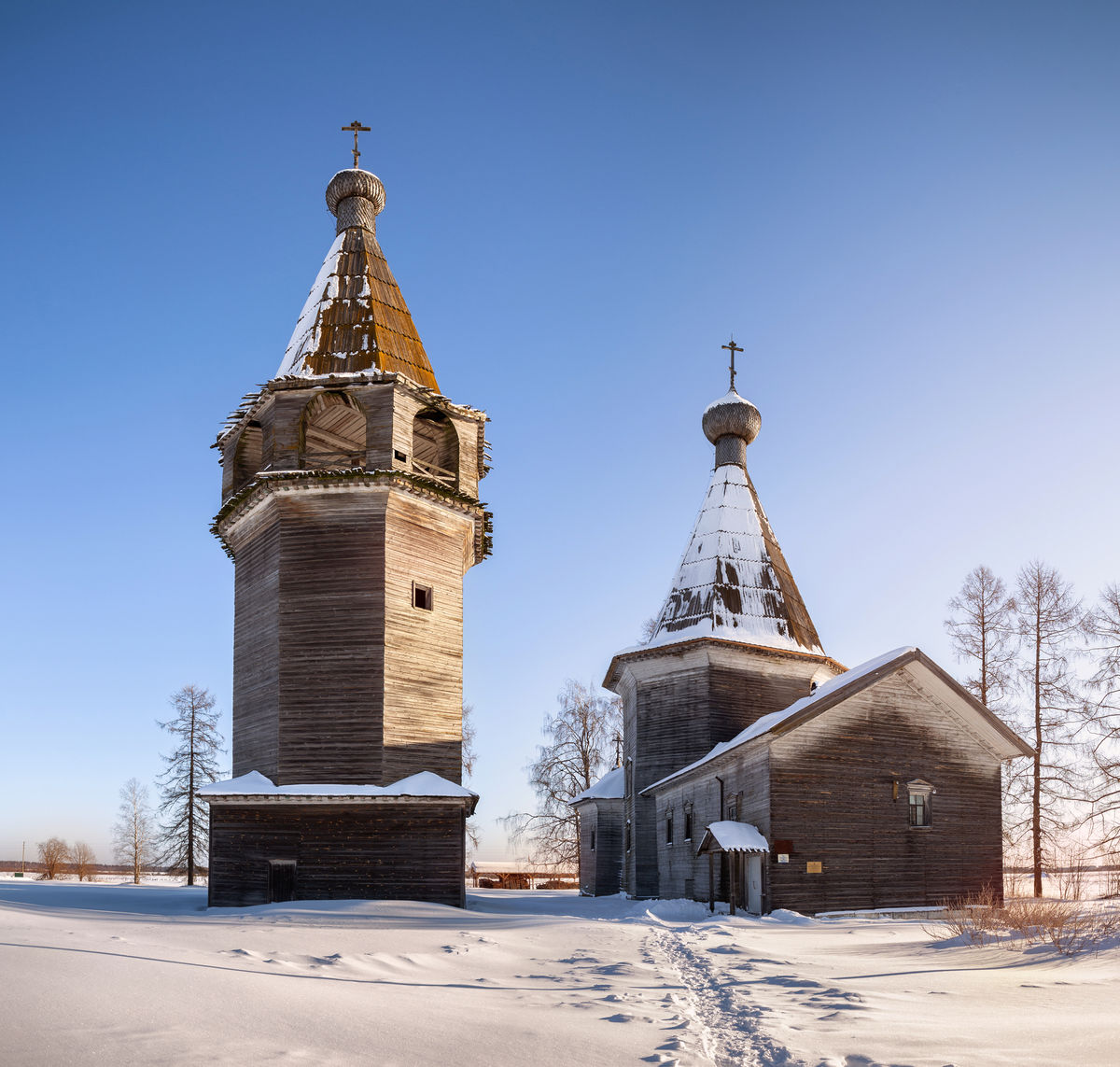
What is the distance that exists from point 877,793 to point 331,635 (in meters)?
12.5

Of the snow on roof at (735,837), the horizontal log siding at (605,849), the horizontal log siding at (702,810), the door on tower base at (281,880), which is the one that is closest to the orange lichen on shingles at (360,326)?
the door on tower base at (281,880)

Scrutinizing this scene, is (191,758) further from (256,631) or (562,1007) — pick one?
(562,1007)

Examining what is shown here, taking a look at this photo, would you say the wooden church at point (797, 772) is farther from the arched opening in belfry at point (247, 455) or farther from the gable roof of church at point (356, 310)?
the arched opening in belfry at point (247, 455)

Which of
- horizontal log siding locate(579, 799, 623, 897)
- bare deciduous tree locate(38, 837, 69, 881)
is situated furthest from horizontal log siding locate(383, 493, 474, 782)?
bare deciduous tree locate(38, 837, 69, 881)

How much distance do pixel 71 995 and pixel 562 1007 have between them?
3.89 meters

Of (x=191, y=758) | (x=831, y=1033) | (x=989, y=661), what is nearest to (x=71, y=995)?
(x=831, y=1033)

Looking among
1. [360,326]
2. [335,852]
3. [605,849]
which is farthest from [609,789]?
[360,326]

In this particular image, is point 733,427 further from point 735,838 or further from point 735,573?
point 735,838

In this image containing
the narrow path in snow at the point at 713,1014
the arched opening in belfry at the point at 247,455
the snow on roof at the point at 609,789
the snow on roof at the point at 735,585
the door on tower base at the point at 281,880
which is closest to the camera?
the narrow path in snow at the point at 713,1014

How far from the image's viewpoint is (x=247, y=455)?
26312 mm

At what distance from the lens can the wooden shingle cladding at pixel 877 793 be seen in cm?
2091

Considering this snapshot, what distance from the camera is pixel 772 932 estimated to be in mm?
16844

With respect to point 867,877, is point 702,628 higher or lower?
higher

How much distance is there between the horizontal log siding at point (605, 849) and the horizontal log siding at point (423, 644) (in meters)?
12.6
